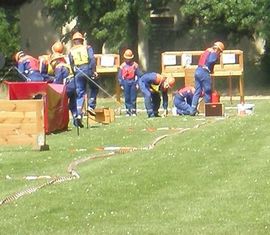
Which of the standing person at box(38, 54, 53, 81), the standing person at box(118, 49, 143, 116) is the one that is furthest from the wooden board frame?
the standing person at box(38, 54, 53, 81)

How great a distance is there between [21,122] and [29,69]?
825 cm

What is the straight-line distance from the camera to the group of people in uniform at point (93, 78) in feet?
79.5

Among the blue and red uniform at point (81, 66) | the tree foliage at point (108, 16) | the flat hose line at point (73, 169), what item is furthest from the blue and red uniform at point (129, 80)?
the tree foliage at point (108, 16)

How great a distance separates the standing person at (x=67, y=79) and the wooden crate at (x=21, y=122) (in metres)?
3.06

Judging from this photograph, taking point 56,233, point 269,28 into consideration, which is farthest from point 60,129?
point 269,28

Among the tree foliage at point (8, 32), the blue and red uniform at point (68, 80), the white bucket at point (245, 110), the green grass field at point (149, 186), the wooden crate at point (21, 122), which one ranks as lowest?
the green grass field at point (149, 186)

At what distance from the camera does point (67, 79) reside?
23.6 m

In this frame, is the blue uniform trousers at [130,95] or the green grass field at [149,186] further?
the blue uniform trousers at [130,95]

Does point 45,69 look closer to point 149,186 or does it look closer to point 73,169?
point 73,169

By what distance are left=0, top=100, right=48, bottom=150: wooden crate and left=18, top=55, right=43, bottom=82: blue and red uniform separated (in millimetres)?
7500

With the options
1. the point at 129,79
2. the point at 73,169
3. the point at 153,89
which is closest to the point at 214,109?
the point at 153,89

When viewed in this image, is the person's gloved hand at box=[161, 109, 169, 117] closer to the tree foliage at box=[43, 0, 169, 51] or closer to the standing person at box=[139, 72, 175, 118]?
the standing person at box=[139, 72, 175, 118]

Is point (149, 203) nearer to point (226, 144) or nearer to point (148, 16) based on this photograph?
point (226, 144)

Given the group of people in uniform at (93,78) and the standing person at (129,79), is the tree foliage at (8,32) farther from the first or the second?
the group of people in uniform at (93,78)
